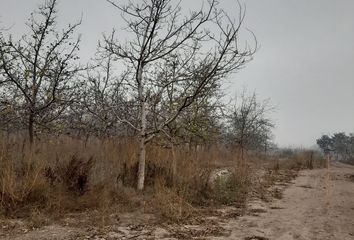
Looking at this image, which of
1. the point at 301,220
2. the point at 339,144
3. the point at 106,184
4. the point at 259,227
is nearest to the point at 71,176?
the point at 106,184

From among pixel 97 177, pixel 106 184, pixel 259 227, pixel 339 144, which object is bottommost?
pixel 259 227

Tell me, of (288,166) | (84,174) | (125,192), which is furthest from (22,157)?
(288,166)

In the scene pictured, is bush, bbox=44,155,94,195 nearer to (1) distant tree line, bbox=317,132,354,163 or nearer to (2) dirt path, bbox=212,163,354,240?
(2) dirt path, bbox=212,163,354,240

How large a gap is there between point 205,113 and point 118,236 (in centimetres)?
641

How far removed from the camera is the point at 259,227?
7523 millimetres

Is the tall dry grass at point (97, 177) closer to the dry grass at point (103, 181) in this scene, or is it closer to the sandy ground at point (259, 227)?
the dry grass at point (103, 181)

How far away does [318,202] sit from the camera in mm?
11055

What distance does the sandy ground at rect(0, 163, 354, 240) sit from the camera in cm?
631

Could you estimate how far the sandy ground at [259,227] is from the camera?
6.31 meters

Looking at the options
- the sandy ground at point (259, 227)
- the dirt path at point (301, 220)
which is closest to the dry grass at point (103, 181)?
the sandy ground at point (259, 227)

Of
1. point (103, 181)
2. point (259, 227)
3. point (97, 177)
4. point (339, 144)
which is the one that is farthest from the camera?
point (339, 144)

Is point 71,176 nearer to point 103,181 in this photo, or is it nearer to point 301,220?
point 103,181

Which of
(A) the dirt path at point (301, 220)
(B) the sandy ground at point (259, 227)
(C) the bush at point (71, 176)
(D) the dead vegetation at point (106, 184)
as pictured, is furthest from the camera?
(C) the bush at point (71, 176)

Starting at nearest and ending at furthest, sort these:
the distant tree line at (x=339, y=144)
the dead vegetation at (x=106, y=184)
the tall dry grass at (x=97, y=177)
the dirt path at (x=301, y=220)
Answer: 1. the dirt path at (x=301, y=220)
2. the dead vegetation at (x=106, y=184)
3. the tall dry grass at (x=97, y=177)
4. the distant tree line at (x=339, y=144)
